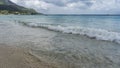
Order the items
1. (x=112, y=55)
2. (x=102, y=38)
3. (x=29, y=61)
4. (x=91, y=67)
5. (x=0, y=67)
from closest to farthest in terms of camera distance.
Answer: (x=0, y=67)
(x=91, y=67)
(x=29, y=61)
(x=112, y=55)
(x=102, y=38)

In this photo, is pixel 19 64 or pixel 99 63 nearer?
pixel 19 64

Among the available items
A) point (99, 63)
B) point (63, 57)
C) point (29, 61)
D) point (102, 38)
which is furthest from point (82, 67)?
point (102, 38)

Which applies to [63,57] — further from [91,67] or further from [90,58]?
[91,67]

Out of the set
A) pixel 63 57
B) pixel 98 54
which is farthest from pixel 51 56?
pixel 98 54

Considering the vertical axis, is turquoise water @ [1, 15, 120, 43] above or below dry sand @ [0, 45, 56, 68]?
below

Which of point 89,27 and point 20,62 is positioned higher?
point 20,62

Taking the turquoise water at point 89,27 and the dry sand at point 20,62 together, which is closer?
the dry sand at point 20,62

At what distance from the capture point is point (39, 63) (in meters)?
7.04

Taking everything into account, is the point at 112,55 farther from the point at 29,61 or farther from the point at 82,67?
the point at 29,61

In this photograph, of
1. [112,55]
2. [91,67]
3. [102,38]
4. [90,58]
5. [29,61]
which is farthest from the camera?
[102,38]

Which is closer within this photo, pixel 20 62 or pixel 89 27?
pixel 20 62

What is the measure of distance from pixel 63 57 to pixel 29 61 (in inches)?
63.7

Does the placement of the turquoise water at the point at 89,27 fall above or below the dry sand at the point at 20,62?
below

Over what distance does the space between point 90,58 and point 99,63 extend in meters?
0.77
